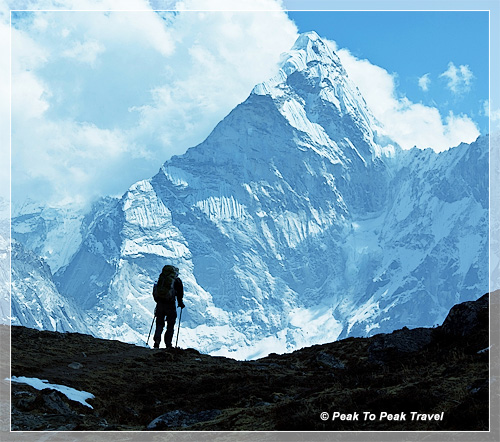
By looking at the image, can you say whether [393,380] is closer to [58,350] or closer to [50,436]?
[50,436]

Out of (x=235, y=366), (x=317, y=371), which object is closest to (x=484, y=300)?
(x=317, y=371)

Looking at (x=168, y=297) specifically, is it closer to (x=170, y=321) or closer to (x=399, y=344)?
(x=170, y=321)

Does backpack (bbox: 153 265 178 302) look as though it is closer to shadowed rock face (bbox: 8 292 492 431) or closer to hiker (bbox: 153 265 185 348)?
hiker (bbox: 153 265 185 348)

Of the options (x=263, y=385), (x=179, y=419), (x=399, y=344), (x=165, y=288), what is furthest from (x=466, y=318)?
(x=165, y=288)

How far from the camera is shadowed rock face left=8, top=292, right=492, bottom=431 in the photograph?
1286 cm

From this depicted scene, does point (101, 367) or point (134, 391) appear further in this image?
point (101, 367)

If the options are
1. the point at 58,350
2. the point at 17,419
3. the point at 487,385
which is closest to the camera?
the point at 487,385

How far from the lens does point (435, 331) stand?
2225 centimetres

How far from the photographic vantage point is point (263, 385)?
20094 mm

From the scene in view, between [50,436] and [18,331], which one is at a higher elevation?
[18,331]

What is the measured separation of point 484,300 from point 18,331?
1836 cm

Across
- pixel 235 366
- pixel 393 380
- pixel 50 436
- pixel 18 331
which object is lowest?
pixel 50 436

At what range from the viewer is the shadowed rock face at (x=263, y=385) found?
42.2 feet

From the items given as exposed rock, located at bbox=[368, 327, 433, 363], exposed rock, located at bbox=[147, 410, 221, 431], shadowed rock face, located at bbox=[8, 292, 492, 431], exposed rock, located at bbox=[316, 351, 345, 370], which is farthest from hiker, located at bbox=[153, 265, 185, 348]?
exposed rock, located at bbox=[147, 410, 221, 431]
